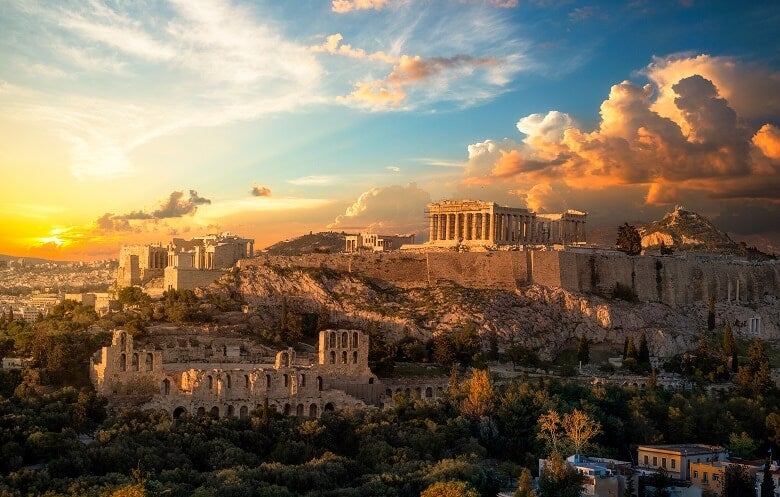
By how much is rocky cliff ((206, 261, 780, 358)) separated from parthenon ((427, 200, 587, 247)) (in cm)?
934

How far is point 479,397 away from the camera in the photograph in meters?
45.0

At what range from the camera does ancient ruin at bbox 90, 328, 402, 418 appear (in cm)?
4169

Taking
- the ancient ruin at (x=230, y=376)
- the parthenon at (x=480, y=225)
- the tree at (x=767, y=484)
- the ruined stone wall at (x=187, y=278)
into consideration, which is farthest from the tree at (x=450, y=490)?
the parthenon at (x=480, y=225)

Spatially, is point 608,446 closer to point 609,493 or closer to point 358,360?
point 609,493

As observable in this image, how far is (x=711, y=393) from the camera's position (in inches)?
2156

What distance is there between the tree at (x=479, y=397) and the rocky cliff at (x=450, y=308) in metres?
11.7

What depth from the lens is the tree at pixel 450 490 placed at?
32.5 meters

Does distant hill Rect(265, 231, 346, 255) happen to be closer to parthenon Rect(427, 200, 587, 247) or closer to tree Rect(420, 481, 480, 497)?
parthenon Rect(427, 200, 587, 247)

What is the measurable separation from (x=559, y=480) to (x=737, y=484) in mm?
7973

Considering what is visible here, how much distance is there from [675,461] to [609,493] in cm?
554

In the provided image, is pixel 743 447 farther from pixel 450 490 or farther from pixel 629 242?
pixel 629 242

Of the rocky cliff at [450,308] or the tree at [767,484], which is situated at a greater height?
the rocky cliff at [450,308]

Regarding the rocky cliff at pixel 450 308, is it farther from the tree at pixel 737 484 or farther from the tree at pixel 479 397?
the tree at pixel 737 484

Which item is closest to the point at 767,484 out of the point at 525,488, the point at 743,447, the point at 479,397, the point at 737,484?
the point at 737,484
